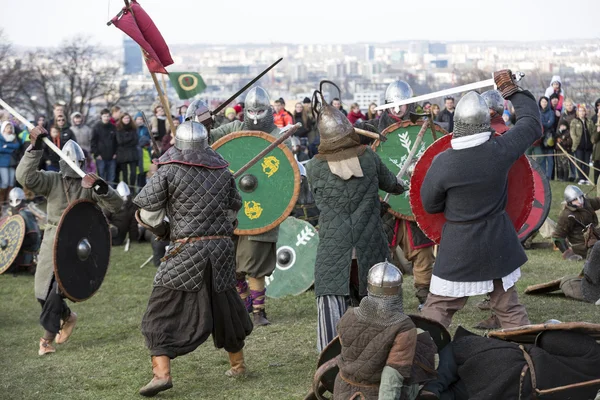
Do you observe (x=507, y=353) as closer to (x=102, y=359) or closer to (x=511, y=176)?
(x=511, y=176)

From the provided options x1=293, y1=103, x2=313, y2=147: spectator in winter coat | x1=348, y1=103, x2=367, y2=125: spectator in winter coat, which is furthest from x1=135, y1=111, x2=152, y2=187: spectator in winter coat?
x1=348, y1=103, x2=367, y2=125: spectator in winter coat

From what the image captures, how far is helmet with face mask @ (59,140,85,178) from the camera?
732cm

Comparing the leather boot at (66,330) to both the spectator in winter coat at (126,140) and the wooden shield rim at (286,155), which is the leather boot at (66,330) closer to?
the wooden shield rim at (286,155)

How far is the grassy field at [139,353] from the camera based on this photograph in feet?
20.5

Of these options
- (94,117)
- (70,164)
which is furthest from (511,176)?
(94,117)

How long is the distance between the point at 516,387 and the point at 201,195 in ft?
6.79

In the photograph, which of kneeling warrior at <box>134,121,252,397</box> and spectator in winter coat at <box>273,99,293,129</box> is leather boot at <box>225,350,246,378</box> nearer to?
kneeling warrior at <box>134,121,252,397</box>

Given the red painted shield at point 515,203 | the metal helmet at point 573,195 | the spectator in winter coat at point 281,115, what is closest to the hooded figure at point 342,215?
the red painted shield at point 515,203

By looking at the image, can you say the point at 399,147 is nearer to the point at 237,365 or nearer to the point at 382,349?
the point at 237,365

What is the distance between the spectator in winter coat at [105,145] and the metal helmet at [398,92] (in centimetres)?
786

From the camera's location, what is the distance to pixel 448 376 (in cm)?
507

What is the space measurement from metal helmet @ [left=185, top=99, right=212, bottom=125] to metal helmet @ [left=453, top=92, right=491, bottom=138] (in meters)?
2.33

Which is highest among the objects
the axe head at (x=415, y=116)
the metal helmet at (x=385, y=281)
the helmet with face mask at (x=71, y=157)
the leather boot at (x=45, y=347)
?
the axe head at (x=415, y=116)

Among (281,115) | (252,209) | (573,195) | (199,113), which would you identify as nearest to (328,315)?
(252,209)
